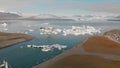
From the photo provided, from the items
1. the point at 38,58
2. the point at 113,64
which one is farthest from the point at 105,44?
the point at 113,64

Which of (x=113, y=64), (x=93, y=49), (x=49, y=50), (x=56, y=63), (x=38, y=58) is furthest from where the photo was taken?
(x=49, y=50)

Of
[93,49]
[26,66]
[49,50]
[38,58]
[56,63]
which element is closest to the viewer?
[56,63]

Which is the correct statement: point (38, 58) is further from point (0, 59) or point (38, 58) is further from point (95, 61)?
point (95, 61)

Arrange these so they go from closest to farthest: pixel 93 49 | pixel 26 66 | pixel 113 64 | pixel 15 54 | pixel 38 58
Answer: pixel 113 64, pixel 26 66, pixel 93 49, pixel 38 58, pixel 15 54

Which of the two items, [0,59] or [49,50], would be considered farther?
[49,50]

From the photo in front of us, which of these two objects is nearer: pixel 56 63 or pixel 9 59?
pixel 56 63

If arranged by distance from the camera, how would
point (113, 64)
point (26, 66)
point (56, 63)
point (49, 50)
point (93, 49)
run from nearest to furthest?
point (113, 64) < point (56, 63) < point (26, 66) < point (93, 49) < point (49, 50)

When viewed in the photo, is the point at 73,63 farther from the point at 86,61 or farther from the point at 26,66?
the point at 26,66

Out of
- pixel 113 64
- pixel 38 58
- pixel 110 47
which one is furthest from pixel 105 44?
pixel 113 64
